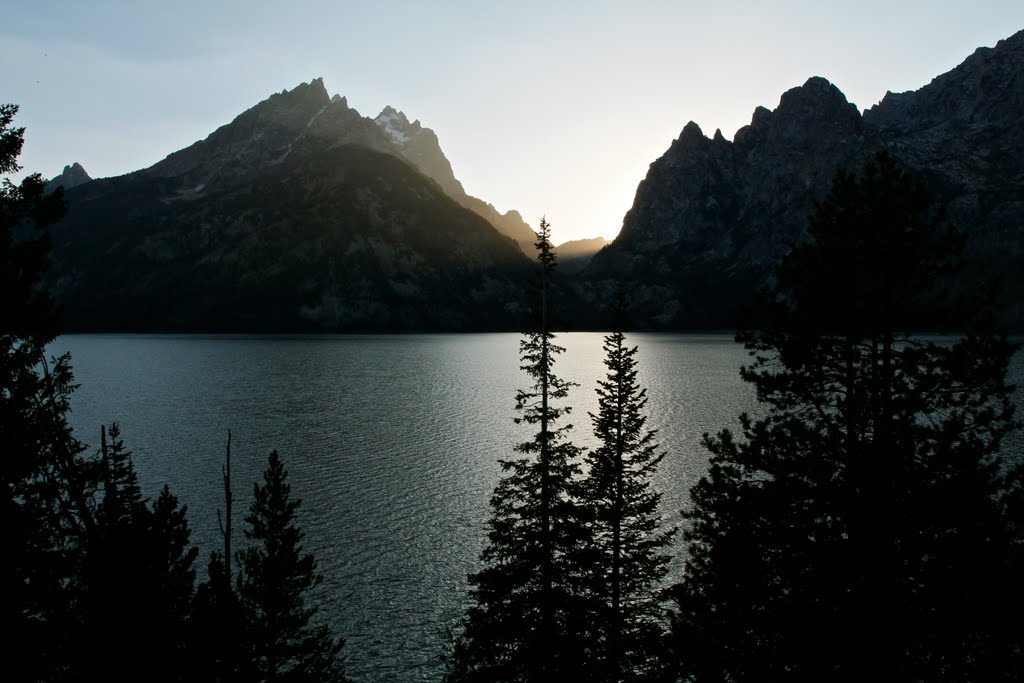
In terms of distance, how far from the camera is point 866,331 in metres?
17.6

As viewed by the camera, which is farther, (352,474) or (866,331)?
(352,474)

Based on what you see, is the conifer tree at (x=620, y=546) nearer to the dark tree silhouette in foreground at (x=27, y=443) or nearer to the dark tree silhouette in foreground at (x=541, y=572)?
the dark tree silhouette in foreground at (x=541, y=572)

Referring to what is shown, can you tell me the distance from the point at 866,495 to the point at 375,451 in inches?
2423

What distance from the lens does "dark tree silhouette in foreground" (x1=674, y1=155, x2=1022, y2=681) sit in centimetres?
1481

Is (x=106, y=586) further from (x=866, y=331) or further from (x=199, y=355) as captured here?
(x=199, y=355)

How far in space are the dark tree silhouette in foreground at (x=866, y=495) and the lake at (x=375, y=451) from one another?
18.8 metres

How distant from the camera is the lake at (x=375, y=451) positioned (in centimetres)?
3519

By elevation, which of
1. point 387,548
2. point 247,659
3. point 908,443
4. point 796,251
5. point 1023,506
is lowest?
point 387,548

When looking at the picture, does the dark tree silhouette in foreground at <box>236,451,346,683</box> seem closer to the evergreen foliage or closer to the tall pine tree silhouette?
the evergreen foliage

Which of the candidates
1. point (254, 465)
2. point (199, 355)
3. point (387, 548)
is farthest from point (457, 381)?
point (199, 355)

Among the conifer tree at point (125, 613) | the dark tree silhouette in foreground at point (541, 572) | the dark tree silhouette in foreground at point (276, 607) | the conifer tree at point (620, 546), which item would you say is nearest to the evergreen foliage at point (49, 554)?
the conifer tree at point (125, 613)

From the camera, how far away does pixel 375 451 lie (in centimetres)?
7019

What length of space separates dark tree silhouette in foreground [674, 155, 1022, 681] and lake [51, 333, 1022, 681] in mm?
18814

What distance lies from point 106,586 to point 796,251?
23.4m
